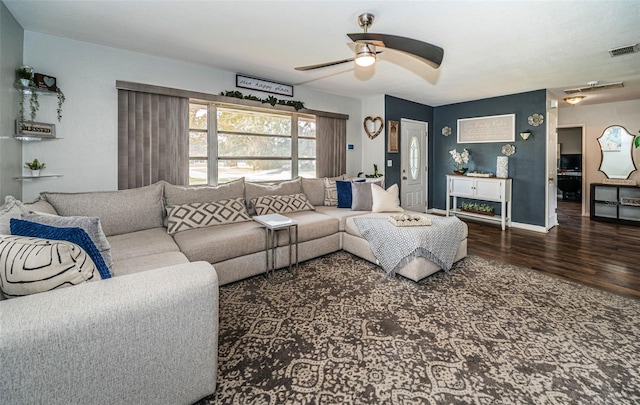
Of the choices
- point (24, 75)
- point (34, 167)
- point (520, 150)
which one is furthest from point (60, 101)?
point (520, 150)

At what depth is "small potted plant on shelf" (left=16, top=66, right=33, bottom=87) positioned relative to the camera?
257 centimetres

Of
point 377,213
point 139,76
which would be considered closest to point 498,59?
point 377,213

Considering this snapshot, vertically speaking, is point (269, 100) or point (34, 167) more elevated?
point (269, 100)

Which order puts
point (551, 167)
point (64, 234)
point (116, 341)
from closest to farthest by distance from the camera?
point (116, 341)
point (64, 234)
point (551, 167)

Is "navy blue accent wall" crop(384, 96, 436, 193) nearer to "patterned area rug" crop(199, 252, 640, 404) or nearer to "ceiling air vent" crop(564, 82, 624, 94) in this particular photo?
"ceiling air vent" crop(564, 82, 624, 94)

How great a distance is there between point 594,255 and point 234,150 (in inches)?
201

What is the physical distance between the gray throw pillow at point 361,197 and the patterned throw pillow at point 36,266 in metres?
3.37

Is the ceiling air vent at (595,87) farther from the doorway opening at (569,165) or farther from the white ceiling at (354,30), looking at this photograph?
the doorway opening at (569,165)

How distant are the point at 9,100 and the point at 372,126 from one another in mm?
4925

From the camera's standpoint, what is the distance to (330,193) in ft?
14.9

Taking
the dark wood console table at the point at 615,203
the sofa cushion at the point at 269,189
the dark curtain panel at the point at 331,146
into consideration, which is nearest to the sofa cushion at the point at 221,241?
the sofa cushion at the point at 269,189

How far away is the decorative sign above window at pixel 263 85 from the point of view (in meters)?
4.09

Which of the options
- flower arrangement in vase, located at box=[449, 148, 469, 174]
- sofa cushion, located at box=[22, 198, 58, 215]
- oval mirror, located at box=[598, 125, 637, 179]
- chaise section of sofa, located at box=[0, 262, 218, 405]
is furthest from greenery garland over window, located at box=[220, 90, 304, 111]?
oval mirror, located at box=[598, 125, 637, 179]

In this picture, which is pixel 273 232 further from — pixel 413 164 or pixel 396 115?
pixel 413 164
